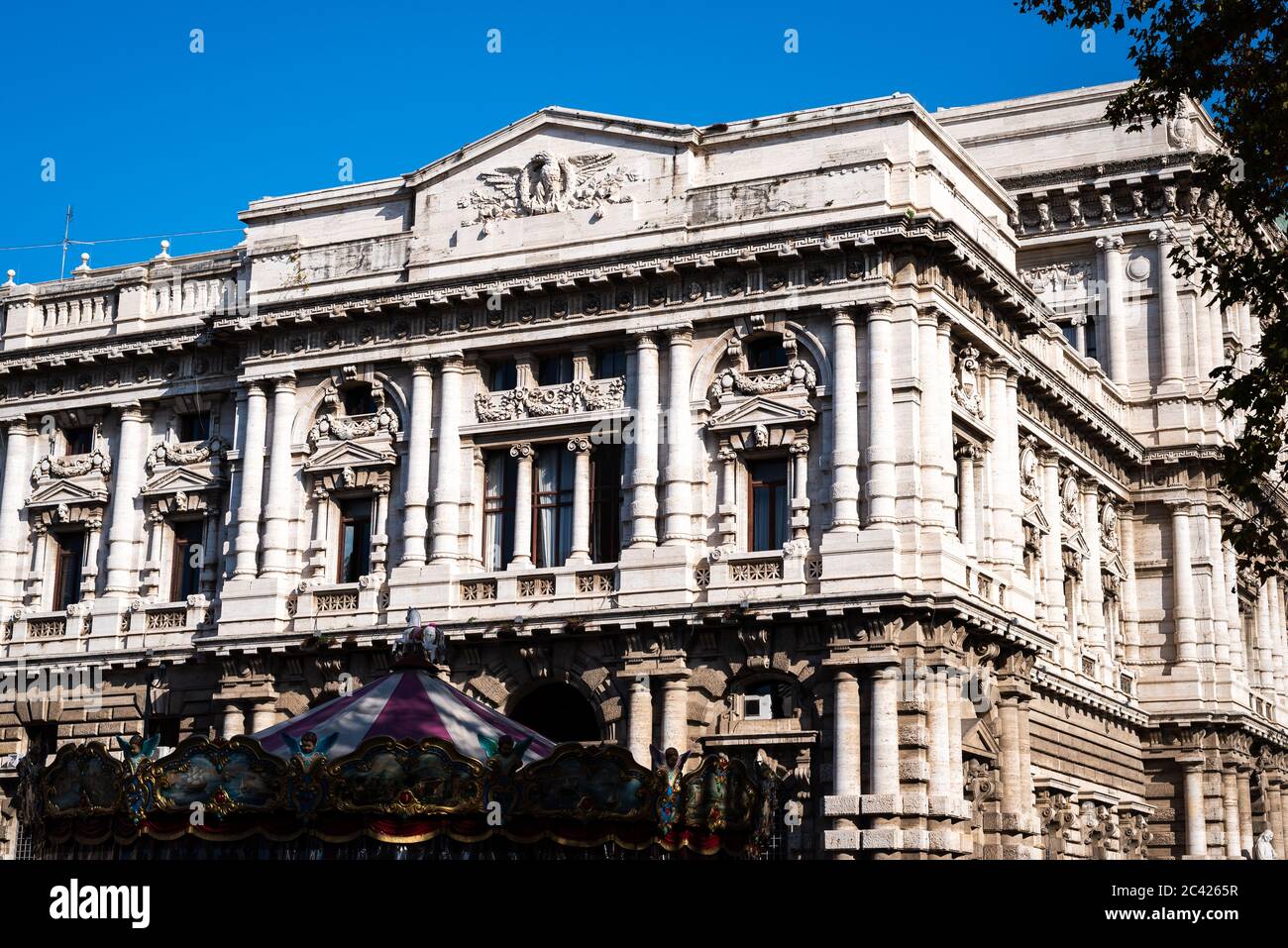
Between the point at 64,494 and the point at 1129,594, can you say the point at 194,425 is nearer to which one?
the point at 64,494

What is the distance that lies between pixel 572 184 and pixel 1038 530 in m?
13.8

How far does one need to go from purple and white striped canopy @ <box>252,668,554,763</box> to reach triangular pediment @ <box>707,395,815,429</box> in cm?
1102

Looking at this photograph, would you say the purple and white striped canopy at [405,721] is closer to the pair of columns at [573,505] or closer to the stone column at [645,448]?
the stone column at [645,448]

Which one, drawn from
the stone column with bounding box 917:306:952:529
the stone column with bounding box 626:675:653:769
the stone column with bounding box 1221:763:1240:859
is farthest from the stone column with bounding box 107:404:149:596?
the stone column with bounding box 1221:763:1240:859

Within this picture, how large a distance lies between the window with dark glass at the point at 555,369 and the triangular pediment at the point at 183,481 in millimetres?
8461

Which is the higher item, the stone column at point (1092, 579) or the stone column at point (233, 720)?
the stone column at point (1092, 579)

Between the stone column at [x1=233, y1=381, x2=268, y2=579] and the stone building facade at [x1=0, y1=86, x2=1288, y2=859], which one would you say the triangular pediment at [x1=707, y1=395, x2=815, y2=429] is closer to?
the stone building facade at [x1=0, y1=86, x2=1288, y2=859]

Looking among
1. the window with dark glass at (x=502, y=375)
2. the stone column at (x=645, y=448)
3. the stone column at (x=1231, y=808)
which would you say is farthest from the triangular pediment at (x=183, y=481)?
the stone column at (x=1231, y=808)

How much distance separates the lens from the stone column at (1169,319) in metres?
53.4

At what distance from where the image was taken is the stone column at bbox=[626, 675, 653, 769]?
3803 centimetres

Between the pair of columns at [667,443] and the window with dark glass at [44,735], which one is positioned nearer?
the pair of columns at [667,443]

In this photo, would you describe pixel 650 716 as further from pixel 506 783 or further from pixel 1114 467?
pixel 1114 467

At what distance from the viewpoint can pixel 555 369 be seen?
137 feet
